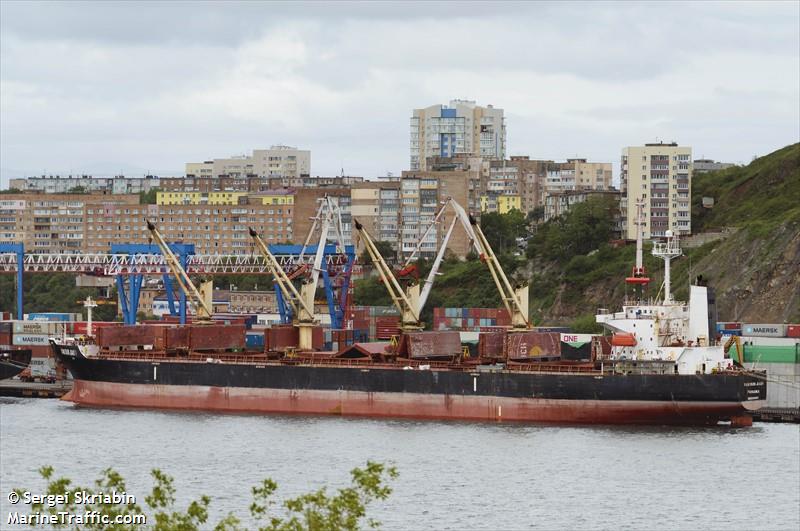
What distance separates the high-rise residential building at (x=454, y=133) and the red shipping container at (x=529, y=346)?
121 metres

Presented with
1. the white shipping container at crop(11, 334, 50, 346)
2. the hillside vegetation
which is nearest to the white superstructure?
the hillside vegetation

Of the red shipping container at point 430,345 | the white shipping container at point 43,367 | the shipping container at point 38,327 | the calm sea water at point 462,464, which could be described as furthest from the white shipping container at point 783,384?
the shipping container at point 38,327

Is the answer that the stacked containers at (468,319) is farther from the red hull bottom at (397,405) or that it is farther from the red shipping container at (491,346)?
the red hull bottom at (397,405)

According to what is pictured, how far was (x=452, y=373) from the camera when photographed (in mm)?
64875

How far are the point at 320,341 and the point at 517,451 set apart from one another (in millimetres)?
23929

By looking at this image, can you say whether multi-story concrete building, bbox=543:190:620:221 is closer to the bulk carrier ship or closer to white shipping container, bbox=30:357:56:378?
white shipping container, bbox=30:357:56:378

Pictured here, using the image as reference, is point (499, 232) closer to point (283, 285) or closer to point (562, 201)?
point (562, 201)

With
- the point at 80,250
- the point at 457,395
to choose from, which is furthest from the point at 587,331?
the point at 80,250

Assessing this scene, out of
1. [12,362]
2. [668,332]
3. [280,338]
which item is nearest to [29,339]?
[12,362]

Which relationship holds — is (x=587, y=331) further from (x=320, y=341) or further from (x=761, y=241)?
(x=320, y=341)

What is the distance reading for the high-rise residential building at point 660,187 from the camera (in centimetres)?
11569

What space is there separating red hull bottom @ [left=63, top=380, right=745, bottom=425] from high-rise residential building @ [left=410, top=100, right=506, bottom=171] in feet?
390

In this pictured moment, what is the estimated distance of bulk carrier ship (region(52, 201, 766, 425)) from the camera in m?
62.2

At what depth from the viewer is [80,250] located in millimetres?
163000
